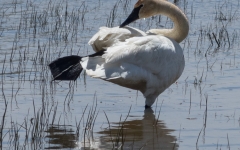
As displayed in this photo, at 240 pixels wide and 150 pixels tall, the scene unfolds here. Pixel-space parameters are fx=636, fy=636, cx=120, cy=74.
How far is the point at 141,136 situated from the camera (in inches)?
264

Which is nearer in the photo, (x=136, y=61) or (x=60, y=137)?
(x=60, y=137)

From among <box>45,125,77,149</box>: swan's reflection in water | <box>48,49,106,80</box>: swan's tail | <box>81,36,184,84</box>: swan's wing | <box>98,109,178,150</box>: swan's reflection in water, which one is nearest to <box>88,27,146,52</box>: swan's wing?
<box>81,36,184,84</box>: swan's wing

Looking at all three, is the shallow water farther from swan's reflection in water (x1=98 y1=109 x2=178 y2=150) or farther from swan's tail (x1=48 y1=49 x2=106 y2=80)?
swan's tail (x1=48 y1=49 x2=106 y2=80)

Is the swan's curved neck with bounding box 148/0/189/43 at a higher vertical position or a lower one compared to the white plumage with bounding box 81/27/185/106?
higher

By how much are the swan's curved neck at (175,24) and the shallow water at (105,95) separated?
76 cm

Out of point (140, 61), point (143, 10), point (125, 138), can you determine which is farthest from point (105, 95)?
point (125, 138)

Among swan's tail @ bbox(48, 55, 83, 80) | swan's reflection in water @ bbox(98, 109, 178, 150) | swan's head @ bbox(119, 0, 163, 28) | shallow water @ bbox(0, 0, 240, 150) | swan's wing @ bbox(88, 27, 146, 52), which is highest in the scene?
swan's head @ bbox(119, 0, 163, 28)

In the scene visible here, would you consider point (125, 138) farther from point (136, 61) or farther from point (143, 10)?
point (143, 10)

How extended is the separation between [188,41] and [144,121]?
417cm

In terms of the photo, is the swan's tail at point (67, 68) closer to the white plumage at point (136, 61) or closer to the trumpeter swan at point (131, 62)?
the trumpeter swan at point (131, 62)

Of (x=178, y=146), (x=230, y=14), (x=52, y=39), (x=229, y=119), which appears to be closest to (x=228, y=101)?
(x=229, y=119)

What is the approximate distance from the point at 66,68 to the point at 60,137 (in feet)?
4.14

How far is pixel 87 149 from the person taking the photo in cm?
605

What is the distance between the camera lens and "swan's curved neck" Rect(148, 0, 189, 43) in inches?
333
